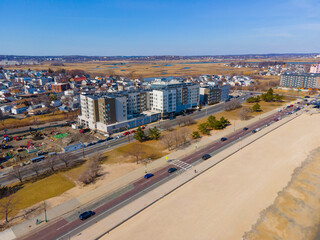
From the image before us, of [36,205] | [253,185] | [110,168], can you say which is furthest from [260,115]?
[36,205]

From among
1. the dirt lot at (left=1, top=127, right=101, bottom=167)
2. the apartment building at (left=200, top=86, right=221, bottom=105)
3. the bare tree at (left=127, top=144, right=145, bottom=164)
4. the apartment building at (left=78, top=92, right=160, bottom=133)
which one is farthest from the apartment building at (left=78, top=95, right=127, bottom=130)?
the apartment building at (left=200, top=86, right=221, bottom=105)

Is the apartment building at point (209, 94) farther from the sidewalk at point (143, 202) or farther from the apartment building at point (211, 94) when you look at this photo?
the sidewalk at point (143, 202)

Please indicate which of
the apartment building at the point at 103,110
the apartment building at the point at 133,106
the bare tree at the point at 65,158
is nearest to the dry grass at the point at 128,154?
the bare tree at the point at 65,158

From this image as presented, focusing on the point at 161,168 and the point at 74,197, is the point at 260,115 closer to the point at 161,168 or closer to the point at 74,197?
the point at 161,168

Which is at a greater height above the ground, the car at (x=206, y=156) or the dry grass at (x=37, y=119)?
the car at (x=206, y=156)

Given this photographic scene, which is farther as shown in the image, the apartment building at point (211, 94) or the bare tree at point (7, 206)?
the apartment building at point (211, 94)

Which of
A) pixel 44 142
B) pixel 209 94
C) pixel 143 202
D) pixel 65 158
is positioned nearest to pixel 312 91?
pixel 209 94

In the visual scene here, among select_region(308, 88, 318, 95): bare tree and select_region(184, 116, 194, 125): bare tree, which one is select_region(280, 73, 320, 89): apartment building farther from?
select_region(184, 116, 194, 125): bare tree
